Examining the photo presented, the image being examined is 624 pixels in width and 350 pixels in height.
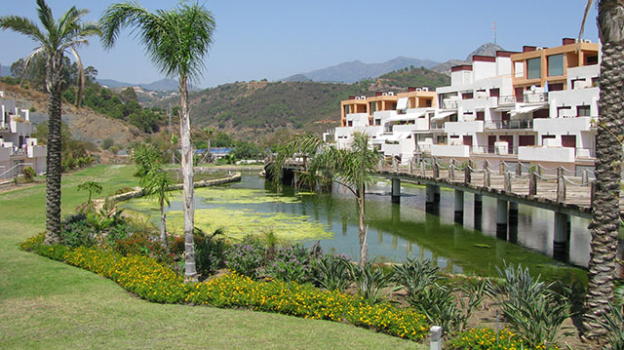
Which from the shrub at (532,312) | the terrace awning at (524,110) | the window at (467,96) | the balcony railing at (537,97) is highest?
the window at (467,96)

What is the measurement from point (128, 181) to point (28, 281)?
120 feet

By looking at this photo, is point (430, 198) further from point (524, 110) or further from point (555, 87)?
point (555, 87)

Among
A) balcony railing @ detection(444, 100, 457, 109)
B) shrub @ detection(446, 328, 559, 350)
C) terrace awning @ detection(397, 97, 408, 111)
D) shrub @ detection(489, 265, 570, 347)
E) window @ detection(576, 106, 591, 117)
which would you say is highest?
terrace awning @ detection(397, 97, 408, 111)

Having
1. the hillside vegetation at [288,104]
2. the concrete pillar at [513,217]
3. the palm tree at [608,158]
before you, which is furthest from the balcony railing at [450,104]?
the hillside vegetation at [288,104]

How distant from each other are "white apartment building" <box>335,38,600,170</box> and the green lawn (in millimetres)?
25231

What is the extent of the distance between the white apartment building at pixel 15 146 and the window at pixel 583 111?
4220 cm

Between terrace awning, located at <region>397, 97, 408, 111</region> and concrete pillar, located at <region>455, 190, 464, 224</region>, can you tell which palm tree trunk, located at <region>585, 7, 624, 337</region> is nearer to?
concrete pillar, located at <region>455, 190, 464, 224</region>

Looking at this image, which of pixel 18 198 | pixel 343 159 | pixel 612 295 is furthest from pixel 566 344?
pixel 18 198

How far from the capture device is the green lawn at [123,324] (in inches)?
360

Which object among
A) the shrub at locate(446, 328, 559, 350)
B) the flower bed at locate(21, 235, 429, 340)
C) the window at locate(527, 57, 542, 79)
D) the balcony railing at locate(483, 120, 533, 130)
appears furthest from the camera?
the window at locate(527, 57, 542, 79)

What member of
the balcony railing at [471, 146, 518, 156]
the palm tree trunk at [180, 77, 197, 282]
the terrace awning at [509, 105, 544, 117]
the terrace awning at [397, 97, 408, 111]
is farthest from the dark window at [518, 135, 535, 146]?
the palm tree trunk at [180, 77, 197, 282]

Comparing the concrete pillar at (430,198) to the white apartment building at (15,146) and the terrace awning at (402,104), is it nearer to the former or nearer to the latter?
the white apartment building at (15,146)

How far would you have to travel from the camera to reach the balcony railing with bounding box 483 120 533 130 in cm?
4200

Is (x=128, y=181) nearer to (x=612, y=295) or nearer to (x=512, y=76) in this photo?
(x=512, y=76)
